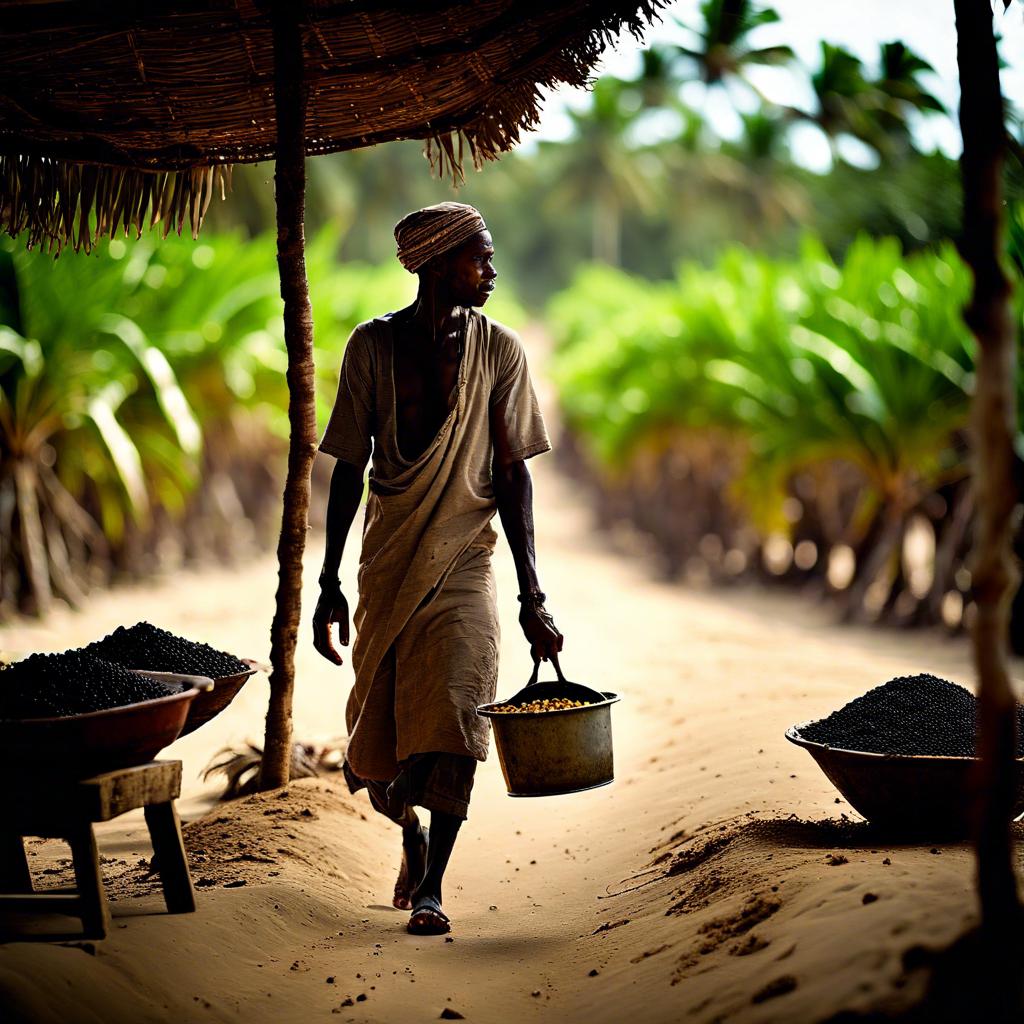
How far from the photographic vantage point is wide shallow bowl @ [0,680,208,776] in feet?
9.79

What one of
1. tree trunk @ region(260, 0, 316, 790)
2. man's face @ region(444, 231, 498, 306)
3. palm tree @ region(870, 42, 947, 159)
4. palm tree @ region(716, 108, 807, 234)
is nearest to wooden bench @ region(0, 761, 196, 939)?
tree trunk @ region(260, 0, 316, 790)

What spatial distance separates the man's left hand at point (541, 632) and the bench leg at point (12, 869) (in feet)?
Answer: 5.20

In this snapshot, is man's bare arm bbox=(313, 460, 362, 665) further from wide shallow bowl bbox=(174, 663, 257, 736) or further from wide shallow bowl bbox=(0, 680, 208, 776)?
wide shallow bowl bbox=(0, 680, 208, 776)

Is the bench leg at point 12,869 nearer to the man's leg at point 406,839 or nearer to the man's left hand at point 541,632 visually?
the man's leg at point 406,839

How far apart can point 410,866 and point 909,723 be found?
1.62 m

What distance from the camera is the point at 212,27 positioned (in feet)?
14.0

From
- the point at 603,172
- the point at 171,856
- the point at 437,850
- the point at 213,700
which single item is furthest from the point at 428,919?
the point at 603,172

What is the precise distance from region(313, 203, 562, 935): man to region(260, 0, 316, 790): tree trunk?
65 cm

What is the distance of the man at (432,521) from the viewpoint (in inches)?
145

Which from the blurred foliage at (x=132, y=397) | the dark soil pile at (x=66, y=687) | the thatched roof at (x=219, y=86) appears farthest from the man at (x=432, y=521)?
the blurred foliage at (x=132, y=397)

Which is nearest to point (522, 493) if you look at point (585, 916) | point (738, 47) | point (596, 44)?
point (585, 916)

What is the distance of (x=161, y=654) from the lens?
13.4 feet

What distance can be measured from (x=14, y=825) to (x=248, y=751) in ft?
7.11

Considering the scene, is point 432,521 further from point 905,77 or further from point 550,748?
point 905,77
